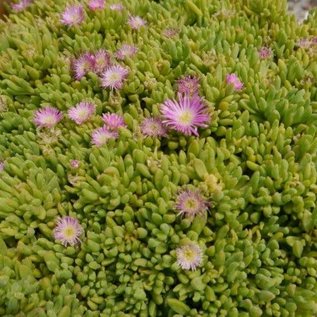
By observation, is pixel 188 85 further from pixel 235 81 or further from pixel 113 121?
pixel 113 121

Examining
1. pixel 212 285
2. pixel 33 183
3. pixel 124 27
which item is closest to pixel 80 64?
pixel 124 27

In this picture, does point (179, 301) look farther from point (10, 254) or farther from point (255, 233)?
point (10, 254)

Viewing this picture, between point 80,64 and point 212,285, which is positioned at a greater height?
point 80,64

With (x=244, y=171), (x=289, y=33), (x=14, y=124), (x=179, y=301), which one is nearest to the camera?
(x=179, y=301)

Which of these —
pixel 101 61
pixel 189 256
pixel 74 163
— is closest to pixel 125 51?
pixel 101 61

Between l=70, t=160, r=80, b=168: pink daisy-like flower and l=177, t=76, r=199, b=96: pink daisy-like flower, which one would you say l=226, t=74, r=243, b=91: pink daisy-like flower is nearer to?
l=177, t=76, r=199, b=96: pink daisy-like flower

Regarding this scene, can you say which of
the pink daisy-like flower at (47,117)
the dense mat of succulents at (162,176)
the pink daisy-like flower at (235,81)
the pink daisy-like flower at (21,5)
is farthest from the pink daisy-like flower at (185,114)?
the pink daisy-like flower at (21,5)
